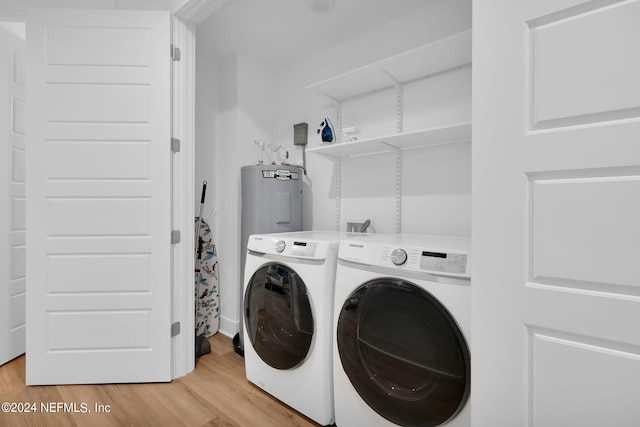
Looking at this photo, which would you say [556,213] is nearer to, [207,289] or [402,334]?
[402,334]

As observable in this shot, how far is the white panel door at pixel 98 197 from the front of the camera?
1.76 metres

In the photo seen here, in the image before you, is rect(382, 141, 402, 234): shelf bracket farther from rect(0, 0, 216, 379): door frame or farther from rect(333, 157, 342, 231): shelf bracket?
rect(0, 0, 216, 379): door frame

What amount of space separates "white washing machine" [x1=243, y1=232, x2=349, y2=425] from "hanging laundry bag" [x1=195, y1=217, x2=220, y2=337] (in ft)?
3.06

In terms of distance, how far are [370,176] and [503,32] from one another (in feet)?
4.50

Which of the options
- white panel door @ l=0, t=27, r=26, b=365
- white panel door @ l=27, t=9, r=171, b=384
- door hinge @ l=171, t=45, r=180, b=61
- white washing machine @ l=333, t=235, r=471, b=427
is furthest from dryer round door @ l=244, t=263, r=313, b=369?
white panel door @ l=0, t=27, r=26, b=365

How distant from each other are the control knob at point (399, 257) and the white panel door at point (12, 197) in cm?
254

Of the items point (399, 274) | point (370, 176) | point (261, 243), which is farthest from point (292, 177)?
point (399, 274)

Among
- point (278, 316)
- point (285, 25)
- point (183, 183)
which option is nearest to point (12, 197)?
point (183, 183)

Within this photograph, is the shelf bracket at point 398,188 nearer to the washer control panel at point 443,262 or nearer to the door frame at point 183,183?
the washer control panel at point 443,262

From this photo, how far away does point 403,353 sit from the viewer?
1173mm

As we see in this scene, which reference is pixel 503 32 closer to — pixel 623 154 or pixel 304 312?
pixel 623 154

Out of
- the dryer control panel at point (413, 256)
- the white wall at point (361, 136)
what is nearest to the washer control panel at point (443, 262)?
the dryer control panel at point (413, 256)

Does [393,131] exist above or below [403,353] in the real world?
above

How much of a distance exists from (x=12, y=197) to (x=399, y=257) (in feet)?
8.52
